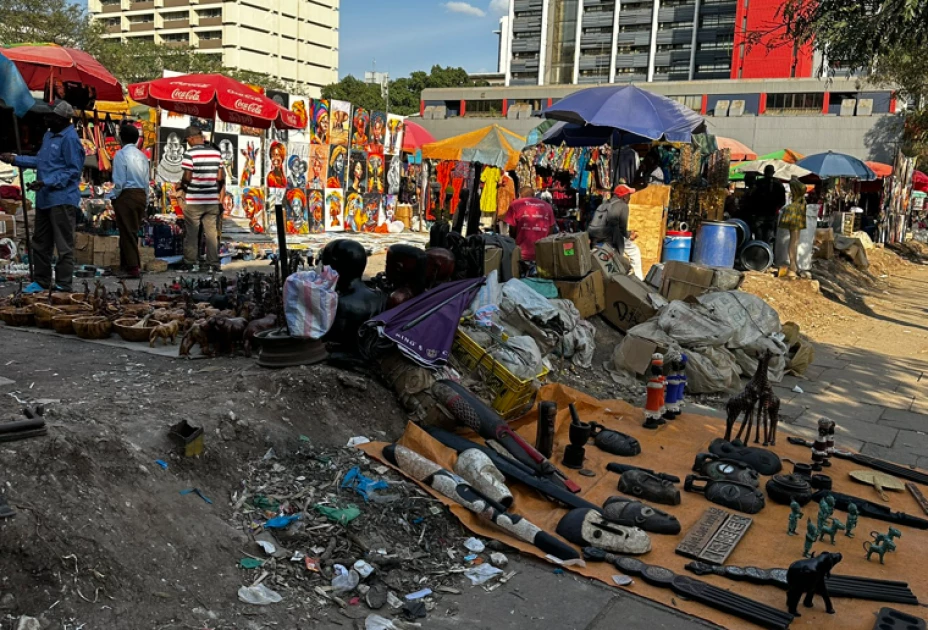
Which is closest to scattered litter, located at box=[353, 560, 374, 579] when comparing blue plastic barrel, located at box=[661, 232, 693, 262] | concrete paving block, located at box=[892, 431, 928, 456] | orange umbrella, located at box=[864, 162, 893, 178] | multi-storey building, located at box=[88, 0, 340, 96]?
concrete paving block, located at box=[892, 431, 928, 456]

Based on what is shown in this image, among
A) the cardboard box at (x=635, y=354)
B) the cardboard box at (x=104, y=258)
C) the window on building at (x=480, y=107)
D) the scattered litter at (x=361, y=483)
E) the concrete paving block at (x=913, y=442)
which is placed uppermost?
the window on building at (x=480, y=107)

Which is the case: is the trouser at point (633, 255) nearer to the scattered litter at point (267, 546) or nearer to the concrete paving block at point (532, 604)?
the concrete paving block at point (532, 604)

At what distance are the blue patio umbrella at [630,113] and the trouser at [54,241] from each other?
6.41 m

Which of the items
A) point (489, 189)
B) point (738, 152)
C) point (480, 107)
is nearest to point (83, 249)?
point (489, 189)

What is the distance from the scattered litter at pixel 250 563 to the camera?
3250 millimetres

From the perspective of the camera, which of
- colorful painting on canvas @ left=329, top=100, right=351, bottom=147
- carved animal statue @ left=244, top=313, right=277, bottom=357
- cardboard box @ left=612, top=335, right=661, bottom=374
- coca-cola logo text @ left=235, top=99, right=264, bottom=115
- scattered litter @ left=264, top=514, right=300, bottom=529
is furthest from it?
colorful painting on canvas @ left=329, top=100, right=351, bottom=147

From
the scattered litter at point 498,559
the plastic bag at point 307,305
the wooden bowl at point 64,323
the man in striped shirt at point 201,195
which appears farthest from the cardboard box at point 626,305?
the man in striped shirt at point 201,195

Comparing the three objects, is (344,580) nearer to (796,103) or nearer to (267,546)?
(267,546)

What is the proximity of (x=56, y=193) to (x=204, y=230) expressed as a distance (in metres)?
2.95

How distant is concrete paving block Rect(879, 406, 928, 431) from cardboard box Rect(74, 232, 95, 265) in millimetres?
9692

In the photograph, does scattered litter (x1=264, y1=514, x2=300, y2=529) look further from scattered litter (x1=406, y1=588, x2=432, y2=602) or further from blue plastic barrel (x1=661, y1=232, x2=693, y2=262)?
blue plastic barrel (x1=661, y1=232, x2=693, y2=262)

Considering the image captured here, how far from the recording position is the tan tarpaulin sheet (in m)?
3.37

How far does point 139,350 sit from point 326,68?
4192 inches

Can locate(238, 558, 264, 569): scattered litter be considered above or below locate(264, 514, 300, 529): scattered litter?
below
